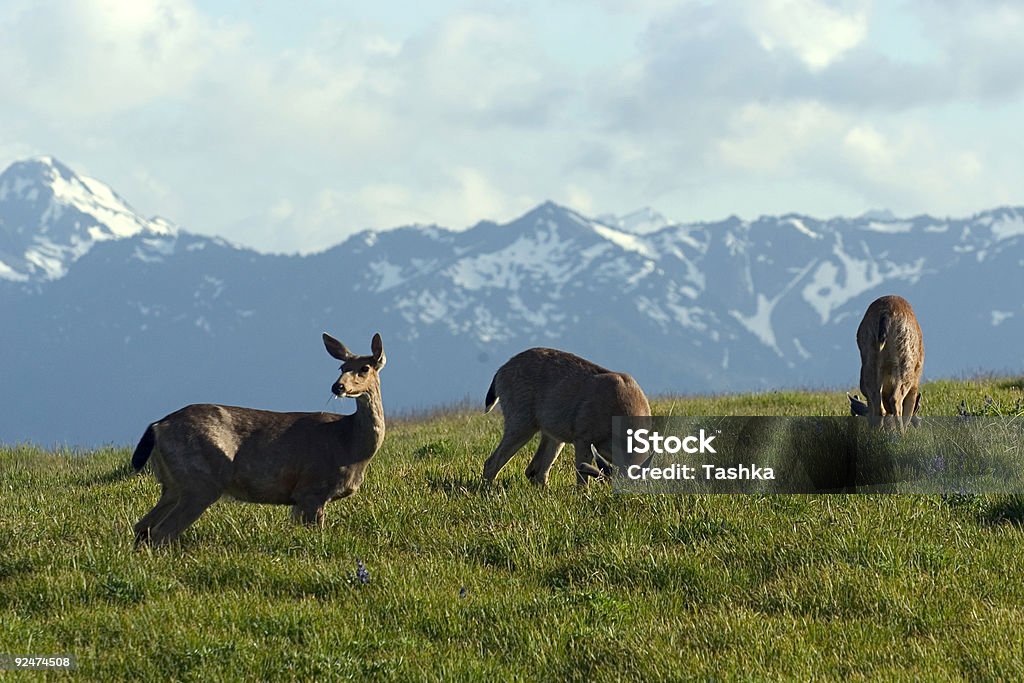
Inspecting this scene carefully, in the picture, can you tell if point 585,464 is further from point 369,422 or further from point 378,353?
point 378,353

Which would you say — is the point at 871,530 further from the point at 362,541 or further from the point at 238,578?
the point at 238,578

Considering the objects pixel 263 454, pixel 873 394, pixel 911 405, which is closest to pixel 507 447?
pixel 263 454

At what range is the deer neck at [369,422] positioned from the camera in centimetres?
1084

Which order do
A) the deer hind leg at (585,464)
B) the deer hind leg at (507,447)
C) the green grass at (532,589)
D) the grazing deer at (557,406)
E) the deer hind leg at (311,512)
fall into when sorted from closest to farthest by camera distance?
the green grass at (532,589), the deer hind leg at (311,512), the deer hind leg at (585,464), the grazing deer at (557,406), the deer hind leg at (507,447)

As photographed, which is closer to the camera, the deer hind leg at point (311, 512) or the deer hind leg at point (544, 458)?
the deer hind leg at point (311, 512)

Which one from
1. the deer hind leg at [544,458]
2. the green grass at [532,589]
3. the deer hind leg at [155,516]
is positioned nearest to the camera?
the green grass at [532,589]

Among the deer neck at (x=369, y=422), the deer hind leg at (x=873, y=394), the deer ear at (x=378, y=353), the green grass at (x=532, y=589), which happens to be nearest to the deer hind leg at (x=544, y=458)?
the green grass at (x=532, y=589)

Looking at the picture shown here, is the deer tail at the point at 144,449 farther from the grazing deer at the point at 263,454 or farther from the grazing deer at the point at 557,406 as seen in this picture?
the grazing deer at the point at 557,406

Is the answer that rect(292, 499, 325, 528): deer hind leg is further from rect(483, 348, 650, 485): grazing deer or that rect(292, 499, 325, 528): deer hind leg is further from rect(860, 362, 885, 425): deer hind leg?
rect(860, 362, 885, 425): deer hind leg

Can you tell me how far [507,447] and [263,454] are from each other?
3118 millimetres

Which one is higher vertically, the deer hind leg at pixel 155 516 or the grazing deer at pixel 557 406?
the grazing deer at pixel 557 406

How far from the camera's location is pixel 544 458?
13.0 meters

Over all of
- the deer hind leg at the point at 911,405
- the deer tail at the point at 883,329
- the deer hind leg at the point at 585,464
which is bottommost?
the deer hind leg at the point at 585,464

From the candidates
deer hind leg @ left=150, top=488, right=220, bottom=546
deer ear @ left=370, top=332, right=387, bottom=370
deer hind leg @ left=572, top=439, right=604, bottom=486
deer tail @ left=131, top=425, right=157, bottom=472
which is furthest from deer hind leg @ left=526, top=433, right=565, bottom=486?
deer tail @ left=131, top=425, right=157, bottom=472
